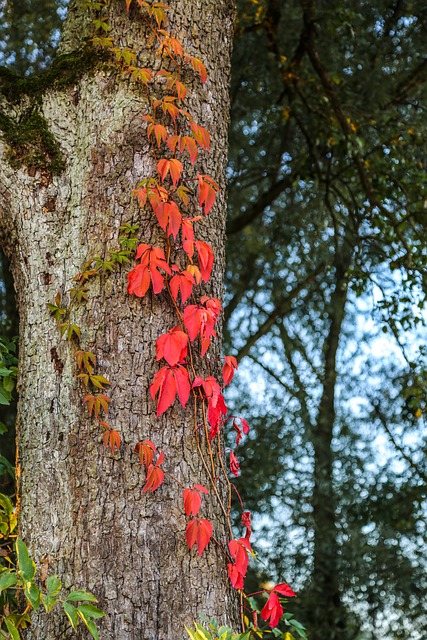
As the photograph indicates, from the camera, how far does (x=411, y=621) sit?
5520 millimetres

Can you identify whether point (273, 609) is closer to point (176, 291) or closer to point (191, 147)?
point (176, 291)

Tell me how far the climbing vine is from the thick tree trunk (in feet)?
0.10

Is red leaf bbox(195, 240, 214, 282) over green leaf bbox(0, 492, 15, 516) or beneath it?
over

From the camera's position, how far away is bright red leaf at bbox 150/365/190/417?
1.96 metres

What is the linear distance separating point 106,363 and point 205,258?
40 centimetres

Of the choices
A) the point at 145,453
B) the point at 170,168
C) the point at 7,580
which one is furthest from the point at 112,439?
the point at 170,168

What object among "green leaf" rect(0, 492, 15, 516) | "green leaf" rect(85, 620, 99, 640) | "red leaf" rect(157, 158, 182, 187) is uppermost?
"red leaf" rect(157, 158, 182, 187)

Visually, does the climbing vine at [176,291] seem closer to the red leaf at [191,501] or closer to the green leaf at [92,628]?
the red leaf at [191,501]

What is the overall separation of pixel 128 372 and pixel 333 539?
13.7 ft

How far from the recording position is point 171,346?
200 cm

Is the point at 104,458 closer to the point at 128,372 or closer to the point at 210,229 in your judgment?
the point at 128,372

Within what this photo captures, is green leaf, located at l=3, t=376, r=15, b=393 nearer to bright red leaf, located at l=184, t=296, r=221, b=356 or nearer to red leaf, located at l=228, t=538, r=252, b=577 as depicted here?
bright red leaf, located at l=184, t=296, r=221, b=356

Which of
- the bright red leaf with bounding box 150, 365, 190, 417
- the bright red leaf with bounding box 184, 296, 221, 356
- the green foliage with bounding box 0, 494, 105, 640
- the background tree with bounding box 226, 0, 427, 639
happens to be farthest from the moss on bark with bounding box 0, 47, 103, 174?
the background tree with bounding box 226, 0, 427, 639

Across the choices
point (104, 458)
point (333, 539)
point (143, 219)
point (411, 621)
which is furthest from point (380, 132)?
Result: point (104, 458)
